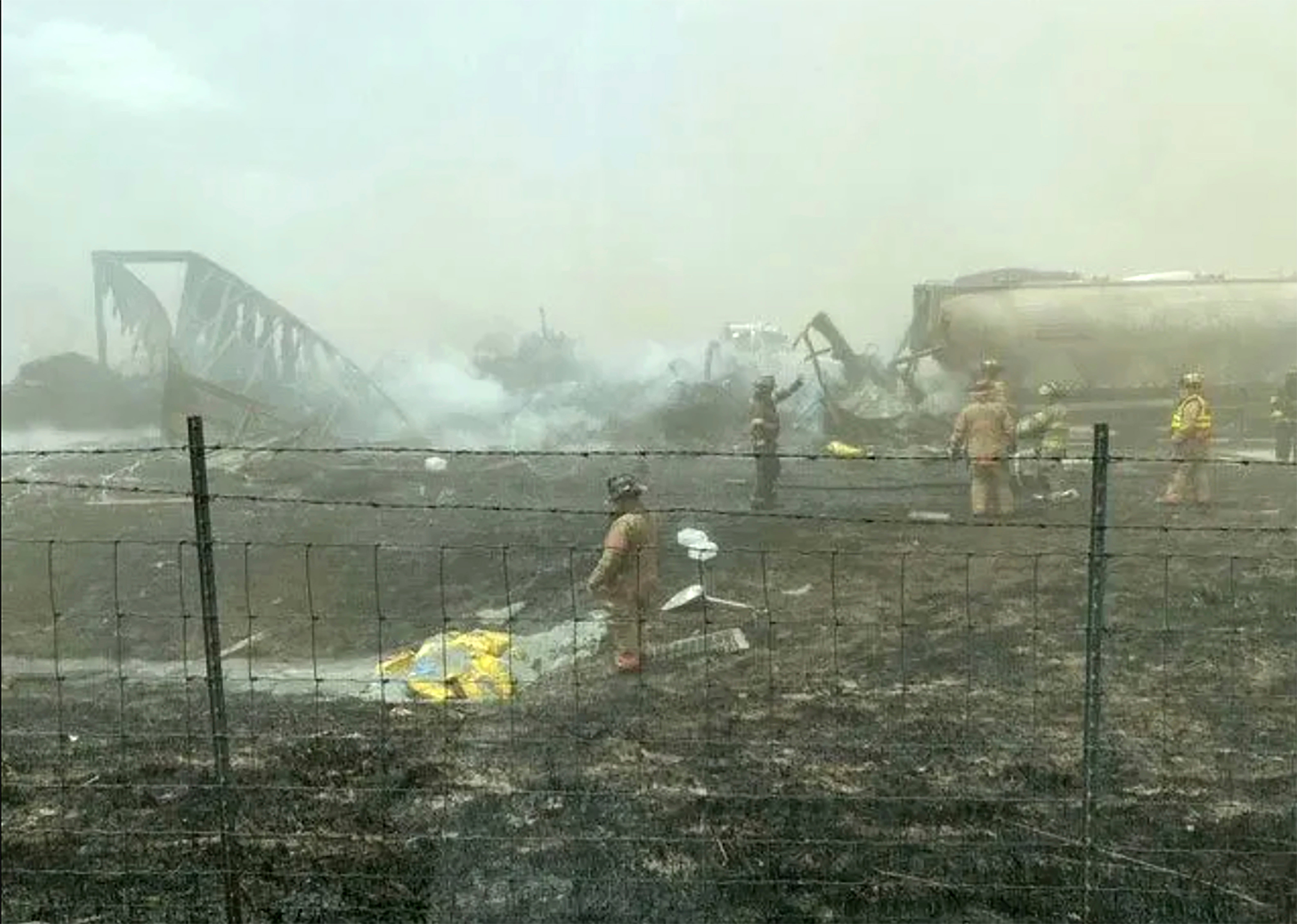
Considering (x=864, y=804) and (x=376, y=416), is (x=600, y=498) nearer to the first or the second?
(x=376, y=416)

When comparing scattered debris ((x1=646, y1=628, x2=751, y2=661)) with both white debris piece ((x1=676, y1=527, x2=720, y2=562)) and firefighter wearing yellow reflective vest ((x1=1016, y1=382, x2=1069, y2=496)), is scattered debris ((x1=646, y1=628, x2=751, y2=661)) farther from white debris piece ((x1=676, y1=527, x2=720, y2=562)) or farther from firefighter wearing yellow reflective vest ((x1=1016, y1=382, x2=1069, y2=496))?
firefighter wearing yellow reflective vest ((x1=1016, y1=382, x2=1069, y2=496))

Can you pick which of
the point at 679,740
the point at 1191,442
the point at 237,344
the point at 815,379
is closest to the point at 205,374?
the point at 237,344

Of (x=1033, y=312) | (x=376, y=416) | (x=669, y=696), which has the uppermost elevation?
(x=1033, y=312)

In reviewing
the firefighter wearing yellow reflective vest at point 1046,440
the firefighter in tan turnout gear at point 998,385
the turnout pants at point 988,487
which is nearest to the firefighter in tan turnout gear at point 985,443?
the turnout pants at point 988,487

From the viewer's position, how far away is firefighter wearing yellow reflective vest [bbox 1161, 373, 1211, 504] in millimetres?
10297

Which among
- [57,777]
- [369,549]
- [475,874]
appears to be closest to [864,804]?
[475,874]

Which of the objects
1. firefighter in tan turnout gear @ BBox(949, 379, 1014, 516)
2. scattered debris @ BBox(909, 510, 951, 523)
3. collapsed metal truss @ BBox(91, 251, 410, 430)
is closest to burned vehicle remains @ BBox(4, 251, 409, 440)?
collapsed metal truss @ BBox(91, 251, 410, 430)

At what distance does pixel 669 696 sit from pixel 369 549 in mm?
3980

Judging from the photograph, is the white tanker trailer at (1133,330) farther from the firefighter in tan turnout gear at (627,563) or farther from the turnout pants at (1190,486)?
the firefighter in tan turnout gear at (627,563)

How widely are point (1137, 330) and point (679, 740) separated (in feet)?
39.8

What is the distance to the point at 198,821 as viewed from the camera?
429 centimetres

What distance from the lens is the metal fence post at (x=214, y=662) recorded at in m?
2.98

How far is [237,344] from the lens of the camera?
37.9ft

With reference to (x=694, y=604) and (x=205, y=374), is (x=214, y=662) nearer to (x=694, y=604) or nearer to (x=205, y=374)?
(x=694, y=604)
